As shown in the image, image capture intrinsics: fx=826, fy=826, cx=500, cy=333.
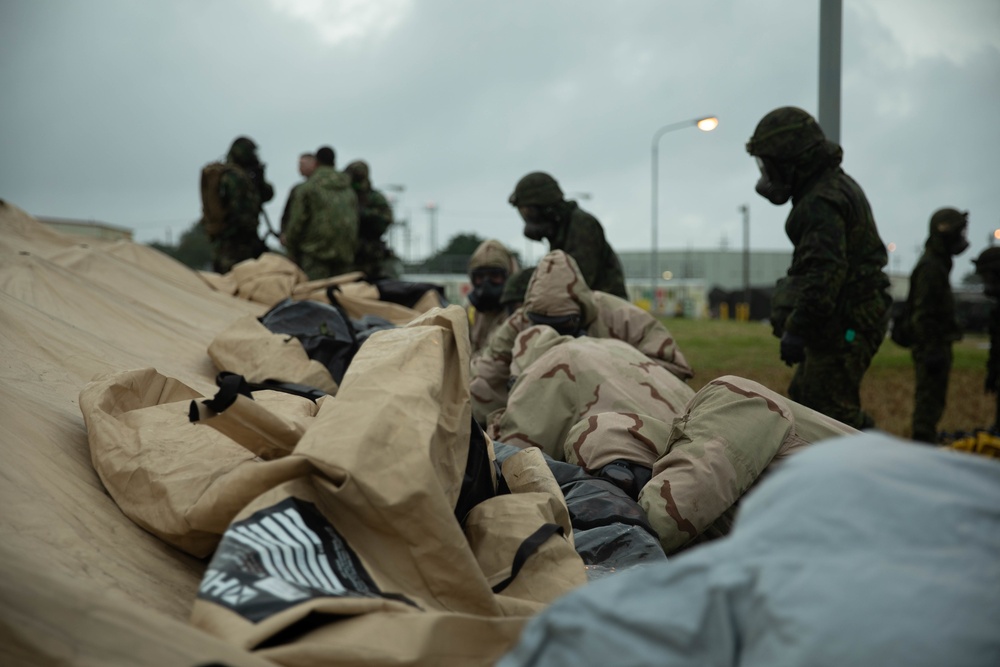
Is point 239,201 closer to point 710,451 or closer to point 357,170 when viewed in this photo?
point 357,170

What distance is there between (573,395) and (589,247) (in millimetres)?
2938

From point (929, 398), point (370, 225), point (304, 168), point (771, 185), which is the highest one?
point (304, 168)

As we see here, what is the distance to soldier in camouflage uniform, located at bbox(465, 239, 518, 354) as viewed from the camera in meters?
5.67

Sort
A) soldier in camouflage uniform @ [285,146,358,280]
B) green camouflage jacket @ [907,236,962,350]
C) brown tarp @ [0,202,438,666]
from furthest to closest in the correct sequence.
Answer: soldier in camouflage uniform @ [285,146,358,280] < green camouflage jacket @ [907,236,962,350] < brown tarp @ [0,202,438,666]

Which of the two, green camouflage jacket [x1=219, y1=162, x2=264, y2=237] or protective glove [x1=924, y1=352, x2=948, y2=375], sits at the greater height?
green camouflage jacket [x1=219, y1=162, x2=264, y2=237]

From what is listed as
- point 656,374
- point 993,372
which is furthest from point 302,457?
point 993,372

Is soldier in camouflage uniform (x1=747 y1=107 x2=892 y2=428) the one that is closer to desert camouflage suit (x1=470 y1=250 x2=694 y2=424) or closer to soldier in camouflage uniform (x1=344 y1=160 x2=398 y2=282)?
desert camouflage suit (x1=470 y1=250 x2=694 y2=424)

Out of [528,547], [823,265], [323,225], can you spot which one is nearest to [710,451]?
[528,547]

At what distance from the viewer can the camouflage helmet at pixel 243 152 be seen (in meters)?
8.26

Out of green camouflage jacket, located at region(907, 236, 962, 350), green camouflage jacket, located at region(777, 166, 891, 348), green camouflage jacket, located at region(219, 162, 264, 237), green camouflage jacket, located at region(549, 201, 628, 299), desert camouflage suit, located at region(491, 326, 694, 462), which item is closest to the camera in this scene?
desert camouflage suit, located at region(491, 326, 694, 462)

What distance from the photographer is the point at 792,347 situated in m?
4.43

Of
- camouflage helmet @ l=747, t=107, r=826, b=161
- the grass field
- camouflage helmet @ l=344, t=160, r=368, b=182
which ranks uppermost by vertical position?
camouflage helmet @ l=344, t=160, r=368, b=182

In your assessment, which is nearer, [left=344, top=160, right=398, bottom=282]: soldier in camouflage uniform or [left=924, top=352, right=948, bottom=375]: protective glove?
[left=924, top=352, right=948, bottom=375]: protective glove

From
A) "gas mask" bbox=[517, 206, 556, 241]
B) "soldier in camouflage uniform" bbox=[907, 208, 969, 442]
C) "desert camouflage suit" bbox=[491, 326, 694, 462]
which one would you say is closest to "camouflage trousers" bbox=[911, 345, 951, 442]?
"soldier in camouflage uniform" bbox=[907, 208, 969, 442]
